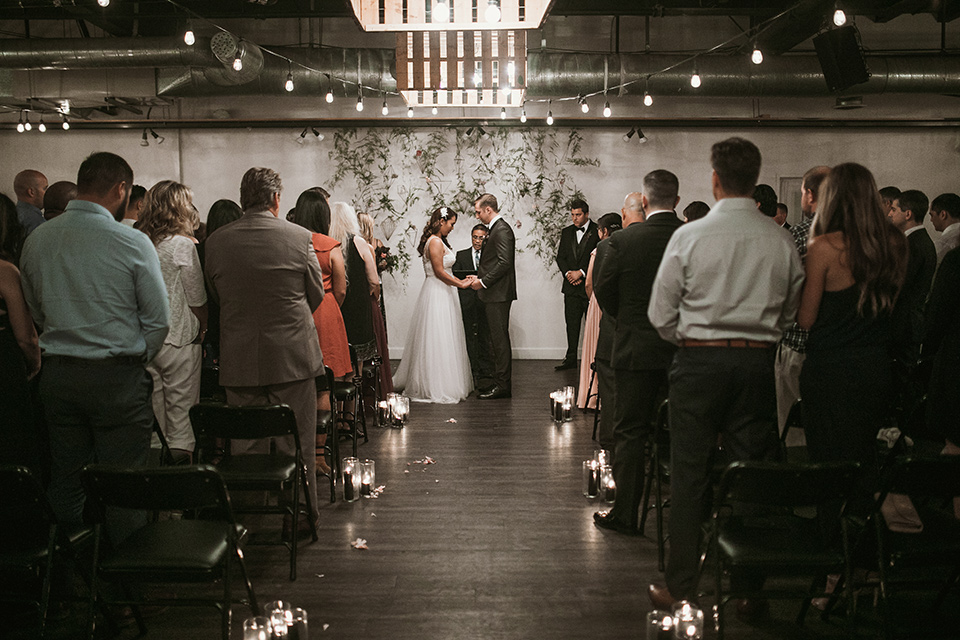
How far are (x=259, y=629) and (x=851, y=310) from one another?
2.41 m

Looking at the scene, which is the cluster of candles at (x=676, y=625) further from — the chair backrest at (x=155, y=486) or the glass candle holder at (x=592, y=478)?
the glass candle holder at (x=592, y=478)

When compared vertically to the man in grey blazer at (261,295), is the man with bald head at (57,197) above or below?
above

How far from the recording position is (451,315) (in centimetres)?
751

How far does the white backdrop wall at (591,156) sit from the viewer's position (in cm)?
1005

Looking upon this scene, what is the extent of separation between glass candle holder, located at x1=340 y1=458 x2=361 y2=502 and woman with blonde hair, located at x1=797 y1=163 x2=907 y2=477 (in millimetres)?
2727

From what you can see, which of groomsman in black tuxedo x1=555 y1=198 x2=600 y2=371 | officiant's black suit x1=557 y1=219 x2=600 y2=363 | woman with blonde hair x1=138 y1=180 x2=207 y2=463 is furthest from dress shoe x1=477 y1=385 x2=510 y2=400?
woman with blonde hair x1=138 y1=180 x2=207 y2=463

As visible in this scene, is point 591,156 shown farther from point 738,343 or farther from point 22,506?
point 22,506

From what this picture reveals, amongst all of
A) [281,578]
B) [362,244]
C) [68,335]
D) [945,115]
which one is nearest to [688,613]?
[281,578]

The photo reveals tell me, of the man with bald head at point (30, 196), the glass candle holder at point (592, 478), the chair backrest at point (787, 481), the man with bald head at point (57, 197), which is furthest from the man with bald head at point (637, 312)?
the man with bald head at point (30, 196)

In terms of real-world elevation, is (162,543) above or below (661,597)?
above

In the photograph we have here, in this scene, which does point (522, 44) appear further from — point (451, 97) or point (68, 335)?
point (68, 335)

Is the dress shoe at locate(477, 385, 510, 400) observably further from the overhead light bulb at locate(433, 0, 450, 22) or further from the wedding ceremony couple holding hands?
the overhead light bulb at locate(433, 0, 450, 22)

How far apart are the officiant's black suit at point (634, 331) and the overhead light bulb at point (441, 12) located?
1.47 metres

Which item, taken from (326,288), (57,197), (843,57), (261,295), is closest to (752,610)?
(261,295)
